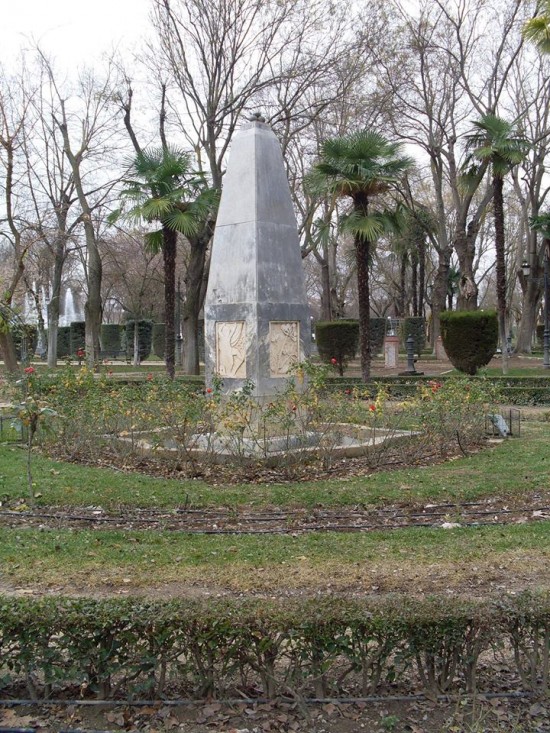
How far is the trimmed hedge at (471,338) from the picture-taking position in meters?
22.3

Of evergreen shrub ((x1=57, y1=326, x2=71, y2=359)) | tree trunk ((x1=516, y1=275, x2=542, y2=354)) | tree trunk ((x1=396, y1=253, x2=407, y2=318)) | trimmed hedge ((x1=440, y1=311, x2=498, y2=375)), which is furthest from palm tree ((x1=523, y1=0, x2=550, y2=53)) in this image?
evergreen shrub ((x1=57, y1=326, x2=71, y2=359))

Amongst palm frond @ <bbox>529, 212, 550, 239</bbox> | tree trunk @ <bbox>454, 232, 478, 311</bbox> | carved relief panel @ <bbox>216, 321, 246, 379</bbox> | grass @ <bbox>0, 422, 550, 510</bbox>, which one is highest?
palm frond @ <bbox>529, 212, 550, 239</bbox>

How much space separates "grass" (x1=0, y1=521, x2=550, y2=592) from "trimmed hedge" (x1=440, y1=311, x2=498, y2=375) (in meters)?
16.6

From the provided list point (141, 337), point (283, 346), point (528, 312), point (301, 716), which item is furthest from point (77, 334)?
point (301, 716)

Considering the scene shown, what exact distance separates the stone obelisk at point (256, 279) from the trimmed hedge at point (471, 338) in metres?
13.0

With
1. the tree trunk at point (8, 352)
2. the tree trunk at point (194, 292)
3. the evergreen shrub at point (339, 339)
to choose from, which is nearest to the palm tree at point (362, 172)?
the evergreen shrub at point (339, 339)

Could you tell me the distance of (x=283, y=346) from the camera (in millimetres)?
10312

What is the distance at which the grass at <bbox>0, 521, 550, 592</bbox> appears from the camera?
5090mm

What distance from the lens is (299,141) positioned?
28.7 metres

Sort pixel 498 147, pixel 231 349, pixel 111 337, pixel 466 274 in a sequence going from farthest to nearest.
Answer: pixel 111 337 → pixel 466 274 → pixel 498 147 → pixel 231 349

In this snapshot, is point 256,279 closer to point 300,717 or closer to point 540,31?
point 300,717

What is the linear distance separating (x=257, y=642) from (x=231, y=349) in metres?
7.05

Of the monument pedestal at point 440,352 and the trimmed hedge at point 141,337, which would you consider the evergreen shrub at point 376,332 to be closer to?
the monument pedestal at point 440,352

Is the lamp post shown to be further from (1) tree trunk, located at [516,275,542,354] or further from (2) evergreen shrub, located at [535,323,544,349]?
(2) evergreen shrub, located at [535,323,544,349]
